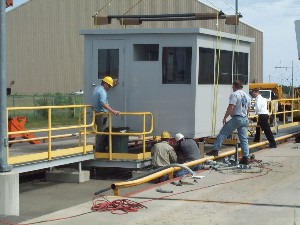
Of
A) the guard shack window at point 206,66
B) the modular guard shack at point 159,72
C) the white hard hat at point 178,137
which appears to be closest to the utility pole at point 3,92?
the white hard hat at point 178,137

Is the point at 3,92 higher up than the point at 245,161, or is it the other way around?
the point at 3,92

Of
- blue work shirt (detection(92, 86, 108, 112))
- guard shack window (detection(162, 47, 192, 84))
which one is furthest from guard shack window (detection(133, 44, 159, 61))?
blue work shirt (detection(92, 86, 108, 112))

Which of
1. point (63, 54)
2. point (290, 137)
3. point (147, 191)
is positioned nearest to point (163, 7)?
point (63, 54)

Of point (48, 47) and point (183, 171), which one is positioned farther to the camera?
point (48, 47)

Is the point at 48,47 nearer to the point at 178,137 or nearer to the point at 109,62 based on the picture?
the point at 109,62

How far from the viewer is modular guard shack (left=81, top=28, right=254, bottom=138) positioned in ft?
49.8

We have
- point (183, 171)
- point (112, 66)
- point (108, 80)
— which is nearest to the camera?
point (183, 171)

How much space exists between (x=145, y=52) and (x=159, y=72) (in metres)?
0.66

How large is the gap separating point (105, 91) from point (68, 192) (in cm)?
249

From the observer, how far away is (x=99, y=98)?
1450 centimetres

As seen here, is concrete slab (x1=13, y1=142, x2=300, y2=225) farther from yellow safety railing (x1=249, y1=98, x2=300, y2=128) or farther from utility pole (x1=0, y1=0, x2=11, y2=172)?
yellow safety railing (x1=249, y1=98, x2=300, y2=128)

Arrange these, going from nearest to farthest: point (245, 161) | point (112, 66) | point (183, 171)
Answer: point (183, 171)
point (245, 161)
point (112, 66)

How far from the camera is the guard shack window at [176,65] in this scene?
15203mm

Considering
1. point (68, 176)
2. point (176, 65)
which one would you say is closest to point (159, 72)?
point (176, 65)
